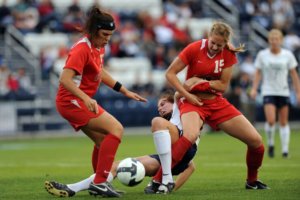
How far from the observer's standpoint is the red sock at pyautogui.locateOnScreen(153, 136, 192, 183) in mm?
11250

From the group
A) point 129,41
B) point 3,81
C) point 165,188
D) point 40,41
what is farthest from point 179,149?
point 129,41

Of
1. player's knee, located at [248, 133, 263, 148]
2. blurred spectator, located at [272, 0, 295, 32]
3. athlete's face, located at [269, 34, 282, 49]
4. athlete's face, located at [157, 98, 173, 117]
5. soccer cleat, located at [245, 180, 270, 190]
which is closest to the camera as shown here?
player's knee, located at [248, 133, 263, 148]

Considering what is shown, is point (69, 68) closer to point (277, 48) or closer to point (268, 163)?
point (268, 163)

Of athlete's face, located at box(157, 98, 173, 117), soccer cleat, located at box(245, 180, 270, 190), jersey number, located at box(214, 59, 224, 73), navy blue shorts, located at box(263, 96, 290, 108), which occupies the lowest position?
soccer cleat, located at box(245, 180, 270, 190)

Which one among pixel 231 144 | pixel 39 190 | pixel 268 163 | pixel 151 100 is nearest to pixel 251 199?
pixel 39 190

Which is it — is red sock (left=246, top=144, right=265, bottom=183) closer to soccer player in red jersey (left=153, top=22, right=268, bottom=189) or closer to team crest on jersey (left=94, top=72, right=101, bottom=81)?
soccer player in red jersey (left=153, top=22, right=268, bottom=189)

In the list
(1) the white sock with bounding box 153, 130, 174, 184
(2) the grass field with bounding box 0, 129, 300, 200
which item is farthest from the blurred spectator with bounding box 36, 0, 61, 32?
(1) the white sock with bounding box 153, 130, 174, 184

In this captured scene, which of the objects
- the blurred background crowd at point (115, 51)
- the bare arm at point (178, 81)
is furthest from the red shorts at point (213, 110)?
the blurred background crowd at point (115, 51)

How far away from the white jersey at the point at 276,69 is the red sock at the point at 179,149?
772 cm

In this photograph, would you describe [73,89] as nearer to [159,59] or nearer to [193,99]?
[193,99]

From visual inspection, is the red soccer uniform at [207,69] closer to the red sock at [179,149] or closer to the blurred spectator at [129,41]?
the red sock at [179,149]

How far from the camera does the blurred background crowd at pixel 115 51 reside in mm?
30281

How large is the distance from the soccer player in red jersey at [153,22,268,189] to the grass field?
0.72 m

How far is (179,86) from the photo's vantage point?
11.5 m
